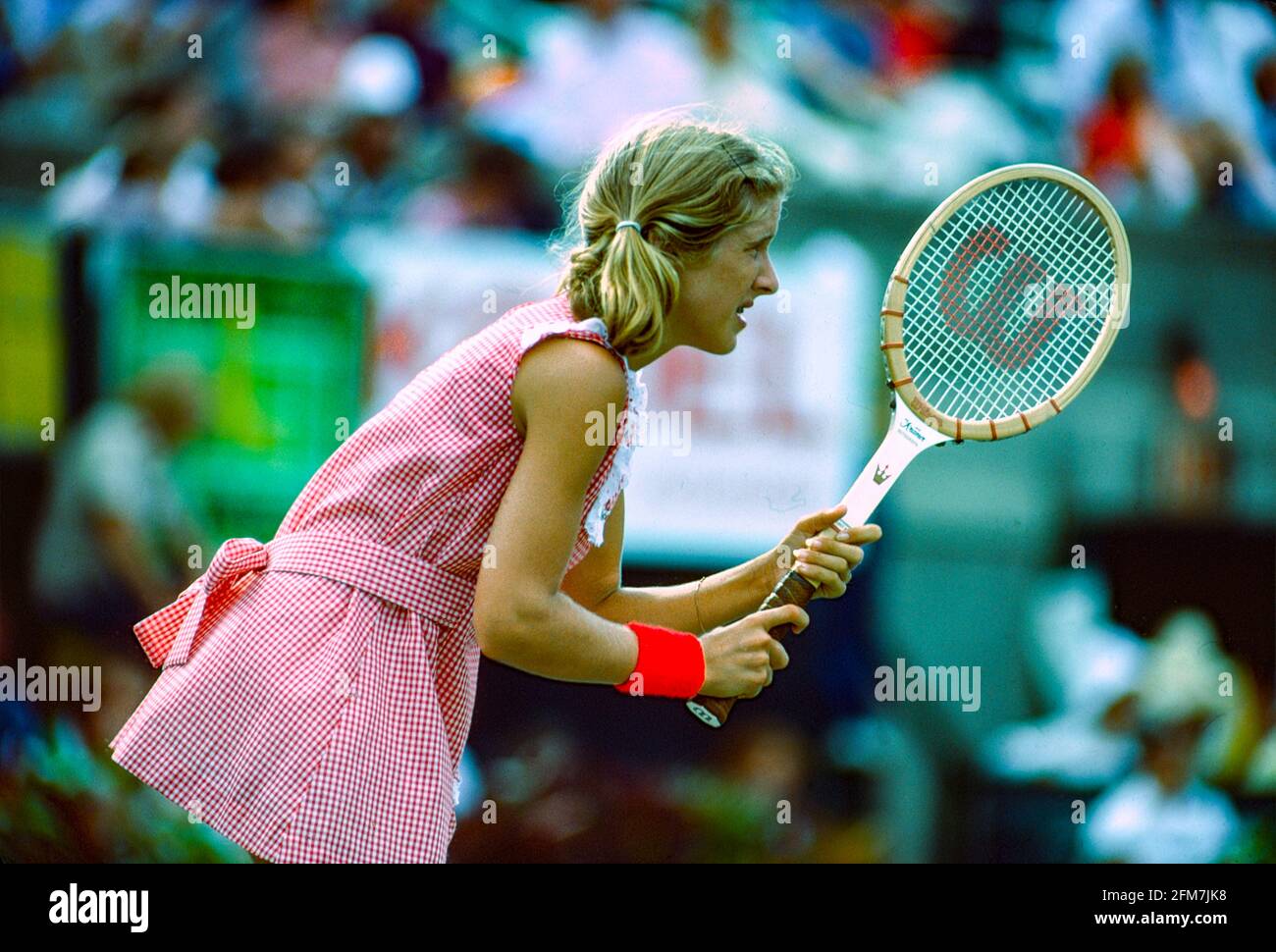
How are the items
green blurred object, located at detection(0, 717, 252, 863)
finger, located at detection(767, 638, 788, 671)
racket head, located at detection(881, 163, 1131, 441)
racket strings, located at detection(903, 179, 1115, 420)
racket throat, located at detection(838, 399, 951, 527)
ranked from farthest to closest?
green blurred object, located at detection(0, 717, 252, 863)
racket strings, located at detection(903, 179, 1115, 420)
racket head, located at detection(881, 163, 1131, 441)
racket throat, located at detection(838, 399, 951, 527)
finger, located at detection(767, 638, 788, 671)

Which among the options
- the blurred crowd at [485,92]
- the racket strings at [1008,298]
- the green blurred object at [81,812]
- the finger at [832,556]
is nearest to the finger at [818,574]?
the finger at [832,556]

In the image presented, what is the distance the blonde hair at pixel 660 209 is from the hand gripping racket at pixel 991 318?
37 cm

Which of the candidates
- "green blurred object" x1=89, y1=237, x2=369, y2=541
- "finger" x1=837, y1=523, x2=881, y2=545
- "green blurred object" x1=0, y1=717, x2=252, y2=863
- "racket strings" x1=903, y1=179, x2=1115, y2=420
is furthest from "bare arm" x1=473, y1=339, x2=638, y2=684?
"green blurred object" x1=0, y1=717, x2=252, y2=863

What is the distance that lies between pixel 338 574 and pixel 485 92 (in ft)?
5.47

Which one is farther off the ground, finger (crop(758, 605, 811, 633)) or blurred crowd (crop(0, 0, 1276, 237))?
blurred crowd (crop(0, 0, 1276, 237))

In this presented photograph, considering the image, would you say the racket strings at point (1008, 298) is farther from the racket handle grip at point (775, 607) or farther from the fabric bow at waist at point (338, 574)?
the fabric bow at waist at point (338, 574)

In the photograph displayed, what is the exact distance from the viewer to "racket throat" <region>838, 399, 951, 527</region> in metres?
2.22

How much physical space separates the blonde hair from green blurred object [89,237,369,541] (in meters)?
1.44

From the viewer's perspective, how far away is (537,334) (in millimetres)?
1891

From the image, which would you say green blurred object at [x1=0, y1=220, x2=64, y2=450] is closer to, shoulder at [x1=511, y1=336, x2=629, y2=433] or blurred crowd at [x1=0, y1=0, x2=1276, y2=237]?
blurred crowd at [x1=0, y1=0, x2=1276, y2=237]

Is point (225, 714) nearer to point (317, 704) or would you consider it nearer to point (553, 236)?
point (317, 704)

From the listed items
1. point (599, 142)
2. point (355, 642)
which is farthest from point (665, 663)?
point (599, 142)

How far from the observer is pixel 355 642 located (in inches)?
76.8

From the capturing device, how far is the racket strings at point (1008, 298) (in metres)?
2.66
